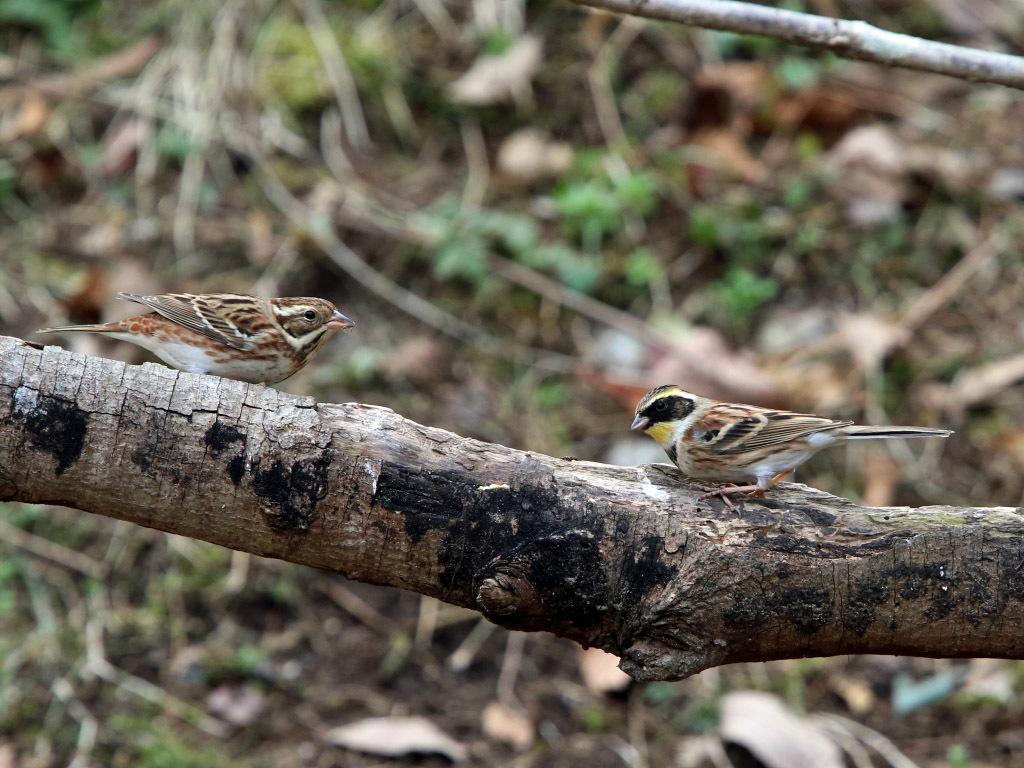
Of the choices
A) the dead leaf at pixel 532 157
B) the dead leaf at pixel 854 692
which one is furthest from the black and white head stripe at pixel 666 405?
the dead leaf at pixel 532 157

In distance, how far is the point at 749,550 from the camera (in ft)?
12.1

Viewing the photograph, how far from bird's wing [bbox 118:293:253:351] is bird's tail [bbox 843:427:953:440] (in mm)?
2742

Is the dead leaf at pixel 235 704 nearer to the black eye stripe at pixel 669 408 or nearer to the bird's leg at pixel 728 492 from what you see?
the black eye stripe at pixel 669 408

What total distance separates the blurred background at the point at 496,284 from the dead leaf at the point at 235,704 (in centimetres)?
2

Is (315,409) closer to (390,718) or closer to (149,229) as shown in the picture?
(390,718)

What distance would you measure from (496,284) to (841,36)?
4295 millimetres

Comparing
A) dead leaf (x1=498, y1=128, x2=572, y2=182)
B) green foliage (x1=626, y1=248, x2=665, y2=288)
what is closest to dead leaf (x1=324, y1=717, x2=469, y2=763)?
green foliage (x1=626, y1=248, x2=665, y2=288)

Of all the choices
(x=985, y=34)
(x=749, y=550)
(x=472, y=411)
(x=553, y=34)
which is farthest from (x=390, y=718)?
(x=985, y=34)

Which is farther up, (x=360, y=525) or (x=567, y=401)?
(x=360, y=525)

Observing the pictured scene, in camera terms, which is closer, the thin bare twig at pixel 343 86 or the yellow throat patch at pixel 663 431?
the yellow throat patch at pixel 663 431

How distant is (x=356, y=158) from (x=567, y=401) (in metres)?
2.93

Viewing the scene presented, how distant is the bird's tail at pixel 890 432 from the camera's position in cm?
429

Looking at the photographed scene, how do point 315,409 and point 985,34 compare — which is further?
point 985,34

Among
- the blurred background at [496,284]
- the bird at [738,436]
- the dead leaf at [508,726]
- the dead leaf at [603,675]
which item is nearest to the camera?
the bird at [738,436]
